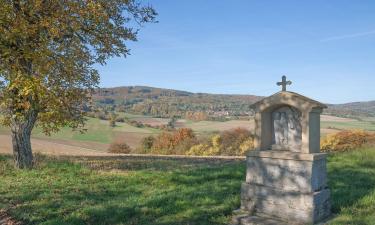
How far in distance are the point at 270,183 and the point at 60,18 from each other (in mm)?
8927

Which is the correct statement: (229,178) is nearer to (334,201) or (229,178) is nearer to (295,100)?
(334,201)

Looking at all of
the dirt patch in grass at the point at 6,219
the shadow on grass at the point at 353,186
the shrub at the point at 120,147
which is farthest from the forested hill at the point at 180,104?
the dirt patch in grass at the point at 6,219

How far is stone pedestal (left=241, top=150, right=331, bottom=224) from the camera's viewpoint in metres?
7.94

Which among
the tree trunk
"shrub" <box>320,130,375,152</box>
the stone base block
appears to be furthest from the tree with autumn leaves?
"shrub" <box>320,130,375,152</box>

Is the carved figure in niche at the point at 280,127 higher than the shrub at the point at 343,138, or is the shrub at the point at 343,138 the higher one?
the carved figure in niche at the point at 280,127

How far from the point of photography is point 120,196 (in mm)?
10508

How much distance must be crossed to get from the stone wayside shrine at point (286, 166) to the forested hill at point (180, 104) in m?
51.9

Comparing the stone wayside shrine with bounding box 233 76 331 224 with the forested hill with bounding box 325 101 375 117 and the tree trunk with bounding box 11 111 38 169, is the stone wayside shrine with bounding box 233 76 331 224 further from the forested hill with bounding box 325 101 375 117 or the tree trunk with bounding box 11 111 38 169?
the forested hill with bounding box 325 101 375 117

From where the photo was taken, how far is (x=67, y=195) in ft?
35.0

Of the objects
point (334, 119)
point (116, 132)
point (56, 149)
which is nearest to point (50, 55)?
point (56, 149)

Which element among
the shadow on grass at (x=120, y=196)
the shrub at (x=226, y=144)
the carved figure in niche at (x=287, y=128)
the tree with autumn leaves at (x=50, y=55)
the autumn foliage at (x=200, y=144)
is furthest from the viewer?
the autumn foliage at (x=200, y=144)

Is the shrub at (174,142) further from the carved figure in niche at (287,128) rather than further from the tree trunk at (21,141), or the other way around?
the carved figure in niche at (287,128)

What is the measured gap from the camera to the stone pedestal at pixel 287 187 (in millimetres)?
7941

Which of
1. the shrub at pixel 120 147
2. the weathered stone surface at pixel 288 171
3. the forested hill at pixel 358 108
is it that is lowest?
the shrub at pixel 120 147
